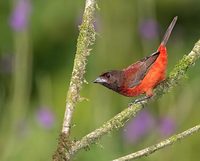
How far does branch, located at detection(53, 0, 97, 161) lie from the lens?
120 cm

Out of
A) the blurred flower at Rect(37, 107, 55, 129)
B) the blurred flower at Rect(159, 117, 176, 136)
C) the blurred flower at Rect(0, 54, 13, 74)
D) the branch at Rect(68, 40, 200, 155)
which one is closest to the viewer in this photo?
the branch at Rect(68, 40, 200, 155)

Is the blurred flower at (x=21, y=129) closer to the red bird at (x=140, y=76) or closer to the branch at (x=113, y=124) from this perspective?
the red bird at (x=140, y=76)

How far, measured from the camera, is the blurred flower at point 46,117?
3988 millimetres

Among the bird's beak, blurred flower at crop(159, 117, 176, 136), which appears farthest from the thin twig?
blurred flower at crop(159, 117, 176, 136)

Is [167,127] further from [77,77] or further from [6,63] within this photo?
[77,77]

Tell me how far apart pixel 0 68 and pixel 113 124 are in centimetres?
398

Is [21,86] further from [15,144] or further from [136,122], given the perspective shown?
[136,122]

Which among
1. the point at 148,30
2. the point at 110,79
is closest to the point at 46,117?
the point at 148,30

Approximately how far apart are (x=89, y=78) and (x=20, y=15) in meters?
1.02

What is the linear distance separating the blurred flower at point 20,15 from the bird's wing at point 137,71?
1.65 m

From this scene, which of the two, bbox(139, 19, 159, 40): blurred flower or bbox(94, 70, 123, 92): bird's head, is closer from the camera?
bbox(94, 70, 123, 92): bird's head

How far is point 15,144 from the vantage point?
12.9 feet

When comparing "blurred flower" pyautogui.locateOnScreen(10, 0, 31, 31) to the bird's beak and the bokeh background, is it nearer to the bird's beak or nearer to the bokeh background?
the bokeh background

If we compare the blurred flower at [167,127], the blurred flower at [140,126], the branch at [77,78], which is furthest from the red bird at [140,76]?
the blurred flower at [140,126]
